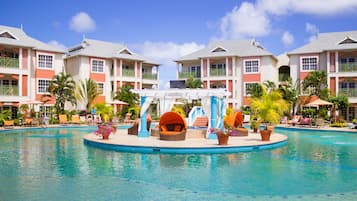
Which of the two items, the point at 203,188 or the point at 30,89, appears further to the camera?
the point at 30,89

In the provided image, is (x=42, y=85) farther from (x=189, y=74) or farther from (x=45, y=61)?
(x=189, y=74)

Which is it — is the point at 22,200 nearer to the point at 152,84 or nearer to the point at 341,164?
the point at 341,164

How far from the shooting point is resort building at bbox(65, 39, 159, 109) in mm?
37938

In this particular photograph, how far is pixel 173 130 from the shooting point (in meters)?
17.9

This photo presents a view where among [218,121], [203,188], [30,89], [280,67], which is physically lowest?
[203,188]

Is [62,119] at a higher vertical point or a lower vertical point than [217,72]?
lower

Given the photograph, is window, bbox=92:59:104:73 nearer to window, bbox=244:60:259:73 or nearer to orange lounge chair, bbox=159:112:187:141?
Answer: window, bbox=244:60:259:73

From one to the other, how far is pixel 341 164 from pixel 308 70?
85.6 ft

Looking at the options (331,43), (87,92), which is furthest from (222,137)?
(331,43)

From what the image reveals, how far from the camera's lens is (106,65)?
39438mm

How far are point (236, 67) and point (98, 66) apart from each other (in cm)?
1472

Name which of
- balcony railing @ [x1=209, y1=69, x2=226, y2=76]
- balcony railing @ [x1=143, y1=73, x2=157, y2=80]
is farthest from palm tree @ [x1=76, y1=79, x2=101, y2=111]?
balcony railing @ [x1=209, y1=69, x2=226, y2=76]

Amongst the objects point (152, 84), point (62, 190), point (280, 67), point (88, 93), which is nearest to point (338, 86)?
point (280, 67)

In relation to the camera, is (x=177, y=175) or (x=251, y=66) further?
(x=251, y=66)
